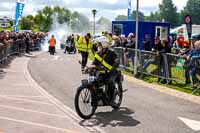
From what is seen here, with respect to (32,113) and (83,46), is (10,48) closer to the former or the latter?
(83,46)

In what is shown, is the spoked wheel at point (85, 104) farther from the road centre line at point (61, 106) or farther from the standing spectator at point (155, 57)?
the standing spectator at point (155, 57)

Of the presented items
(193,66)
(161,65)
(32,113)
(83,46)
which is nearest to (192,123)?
(32,113)

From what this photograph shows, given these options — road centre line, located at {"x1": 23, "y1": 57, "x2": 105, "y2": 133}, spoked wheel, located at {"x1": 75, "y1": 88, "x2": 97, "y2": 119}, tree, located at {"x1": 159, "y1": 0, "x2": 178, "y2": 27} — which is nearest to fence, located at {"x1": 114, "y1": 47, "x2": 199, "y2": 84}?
road centre line, located at {"x1": 23, "y1": 57, "x2": 105, "y2": 133}

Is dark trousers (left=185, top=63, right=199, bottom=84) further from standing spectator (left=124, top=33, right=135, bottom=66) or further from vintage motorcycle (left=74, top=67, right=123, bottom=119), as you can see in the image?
standing spectator (left=124, top=33, right=135, bottom=66)

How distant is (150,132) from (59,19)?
106736 millimetres

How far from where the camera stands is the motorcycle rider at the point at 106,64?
11.4 m

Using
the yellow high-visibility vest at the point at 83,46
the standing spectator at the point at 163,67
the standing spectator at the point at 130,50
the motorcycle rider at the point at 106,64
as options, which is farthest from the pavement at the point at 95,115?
the yellow high-visibility vest at the point at 83,46

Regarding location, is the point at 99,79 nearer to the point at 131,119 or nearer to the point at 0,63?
the point at 131,119

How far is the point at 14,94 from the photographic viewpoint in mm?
14695

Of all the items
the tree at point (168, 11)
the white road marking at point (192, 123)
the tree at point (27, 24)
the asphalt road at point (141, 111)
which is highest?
the tree at point (168, 11)

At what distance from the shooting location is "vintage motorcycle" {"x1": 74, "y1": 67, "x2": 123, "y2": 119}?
10.7 metres

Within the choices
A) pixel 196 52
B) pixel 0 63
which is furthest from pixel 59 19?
pixel 196 52

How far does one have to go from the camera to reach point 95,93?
35.8 ft

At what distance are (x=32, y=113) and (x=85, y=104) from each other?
4.36 feet
